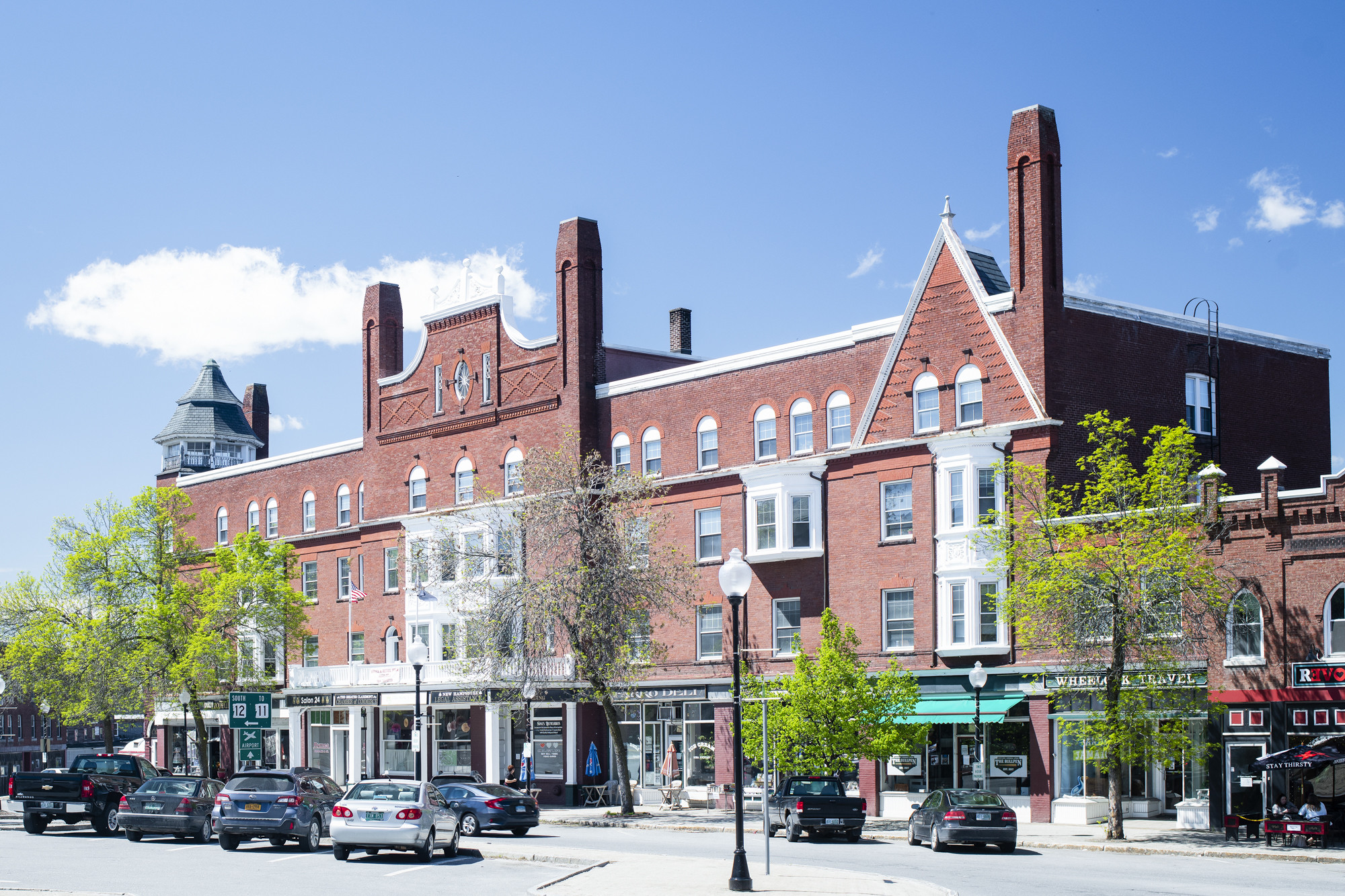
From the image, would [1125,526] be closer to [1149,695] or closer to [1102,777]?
[1149,695]

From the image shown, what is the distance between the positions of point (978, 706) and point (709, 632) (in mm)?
12940

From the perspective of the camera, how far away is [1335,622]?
35031 mm

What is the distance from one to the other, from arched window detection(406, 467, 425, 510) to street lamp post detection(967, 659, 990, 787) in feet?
84.7

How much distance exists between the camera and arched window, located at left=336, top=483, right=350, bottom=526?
6512cm

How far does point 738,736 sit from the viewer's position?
23.7 metres

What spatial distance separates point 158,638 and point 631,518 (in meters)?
22.5

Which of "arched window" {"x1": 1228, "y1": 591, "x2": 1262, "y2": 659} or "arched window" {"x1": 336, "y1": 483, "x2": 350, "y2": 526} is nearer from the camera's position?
"arched window" {"x1": 1228, "y1": 591, "x2": 1262, "y2": 659}

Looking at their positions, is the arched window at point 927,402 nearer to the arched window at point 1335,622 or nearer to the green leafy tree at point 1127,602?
the green leafy tree at point 1127,602

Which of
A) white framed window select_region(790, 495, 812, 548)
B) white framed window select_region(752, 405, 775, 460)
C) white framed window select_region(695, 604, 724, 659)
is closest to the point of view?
white framed window select_region(790, 495, 812, 548)

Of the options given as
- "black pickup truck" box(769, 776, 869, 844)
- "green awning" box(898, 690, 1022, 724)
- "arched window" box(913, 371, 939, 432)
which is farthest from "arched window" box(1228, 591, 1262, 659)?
"arched window" box(913, 371, 939, 432)

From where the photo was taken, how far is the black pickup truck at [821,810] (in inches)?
1353

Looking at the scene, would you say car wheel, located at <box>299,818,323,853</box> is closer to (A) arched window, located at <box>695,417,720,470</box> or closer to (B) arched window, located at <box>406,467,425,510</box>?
(A) arched window, located at <box>695,417,720,470</box>

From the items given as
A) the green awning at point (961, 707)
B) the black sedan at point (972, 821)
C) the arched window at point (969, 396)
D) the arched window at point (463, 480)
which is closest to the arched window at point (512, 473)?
the arched window at point (463, 480)

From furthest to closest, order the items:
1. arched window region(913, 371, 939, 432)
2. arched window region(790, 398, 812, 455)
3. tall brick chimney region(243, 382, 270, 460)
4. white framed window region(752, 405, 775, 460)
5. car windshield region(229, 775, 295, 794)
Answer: tall brick chimney region(243, 382, 270, 460) → white framed window region(752, 405, 775, 460) → arched window region(790, 398, 812, 455) → arched window region(913, 371, 939, 432) → car windshield region(229, 775, 295, 794)
